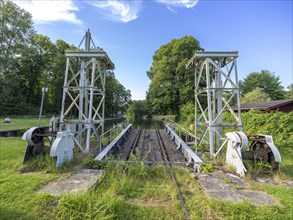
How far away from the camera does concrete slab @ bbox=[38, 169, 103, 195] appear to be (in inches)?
145

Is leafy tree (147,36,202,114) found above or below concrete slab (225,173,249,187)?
above

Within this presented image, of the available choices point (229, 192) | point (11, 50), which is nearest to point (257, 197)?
point (229, 192)

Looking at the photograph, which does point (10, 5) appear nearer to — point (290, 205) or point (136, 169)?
point (136, 169)

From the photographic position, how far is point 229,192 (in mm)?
3793

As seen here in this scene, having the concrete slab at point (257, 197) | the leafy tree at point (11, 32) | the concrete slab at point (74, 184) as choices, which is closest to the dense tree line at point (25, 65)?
the leafy tree at point (11, 32)

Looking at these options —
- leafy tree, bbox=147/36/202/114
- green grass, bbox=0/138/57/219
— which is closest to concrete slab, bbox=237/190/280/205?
green grass, bbox=0/138/57/219

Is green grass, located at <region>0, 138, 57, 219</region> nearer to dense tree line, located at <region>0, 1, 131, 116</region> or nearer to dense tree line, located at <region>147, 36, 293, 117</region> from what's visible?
dense tree line, located at <region>147, 36, 293, 117</region>

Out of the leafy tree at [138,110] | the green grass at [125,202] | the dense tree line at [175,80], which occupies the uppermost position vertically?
the dense tree line at [175,80]

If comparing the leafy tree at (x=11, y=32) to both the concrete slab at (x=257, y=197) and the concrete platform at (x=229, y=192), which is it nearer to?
the concrete platform at (x=229, y=192)

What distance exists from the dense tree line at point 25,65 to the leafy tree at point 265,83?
140 ft

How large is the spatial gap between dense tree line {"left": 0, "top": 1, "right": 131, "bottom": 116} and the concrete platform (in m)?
29.9

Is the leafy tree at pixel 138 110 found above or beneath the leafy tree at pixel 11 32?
beneath

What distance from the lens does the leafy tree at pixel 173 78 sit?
2767 centimetres

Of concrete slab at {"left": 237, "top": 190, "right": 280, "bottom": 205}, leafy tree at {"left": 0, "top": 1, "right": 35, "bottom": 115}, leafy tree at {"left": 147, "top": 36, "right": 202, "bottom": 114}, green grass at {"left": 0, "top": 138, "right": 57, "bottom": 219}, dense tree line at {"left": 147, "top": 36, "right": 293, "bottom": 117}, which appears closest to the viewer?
green grass at {"left": 0, "top": 138, "right": 57, "bottom": 219}
